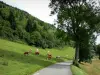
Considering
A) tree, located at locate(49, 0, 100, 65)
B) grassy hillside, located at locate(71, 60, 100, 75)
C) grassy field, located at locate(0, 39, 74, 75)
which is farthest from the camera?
tree, located at locate(49, 0, 100, 65)

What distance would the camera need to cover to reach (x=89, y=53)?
52312 mm

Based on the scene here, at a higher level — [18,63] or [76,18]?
[76,18]

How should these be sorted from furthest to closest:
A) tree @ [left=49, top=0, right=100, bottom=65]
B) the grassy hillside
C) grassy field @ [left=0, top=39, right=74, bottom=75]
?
tree @ [left=49, top=0, right=100, bottom=65]
the grassy hillside
grassy field @ [left=0, top=39, right=74, bottom=75]

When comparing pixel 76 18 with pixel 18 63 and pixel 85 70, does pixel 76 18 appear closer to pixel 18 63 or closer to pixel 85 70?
pixel 85 70

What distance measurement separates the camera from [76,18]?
43.6 metres

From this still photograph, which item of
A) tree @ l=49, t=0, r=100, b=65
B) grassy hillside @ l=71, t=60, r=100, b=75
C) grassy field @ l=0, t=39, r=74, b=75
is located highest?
tree @ l=49, t=0, r=100, b=65

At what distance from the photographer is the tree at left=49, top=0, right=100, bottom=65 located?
42938 mm

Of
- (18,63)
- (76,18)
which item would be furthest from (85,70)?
(18,63)

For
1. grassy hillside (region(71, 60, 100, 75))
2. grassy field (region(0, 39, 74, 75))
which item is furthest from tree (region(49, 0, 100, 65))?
grassy field (region(0, 39, 74, 75))

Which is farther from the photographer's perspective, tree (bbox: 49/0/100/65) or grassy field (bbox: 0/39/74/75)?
tree (bbox: 49/0/100/65)

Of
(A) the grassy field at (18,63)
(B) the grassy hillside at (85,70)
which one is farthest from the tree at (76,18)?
(A) the grassy field at (18,63)

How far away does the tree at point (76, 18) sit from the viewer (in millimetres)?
42938

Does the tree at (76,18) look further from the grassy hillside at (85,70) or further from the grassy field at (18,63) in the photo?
the grassy field at (18,63)

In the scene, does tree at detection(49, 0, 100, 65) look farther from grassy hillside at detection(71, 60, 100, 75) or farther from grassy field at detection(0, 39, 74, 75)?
grassy field at detection(0, 39, 74, 75)
